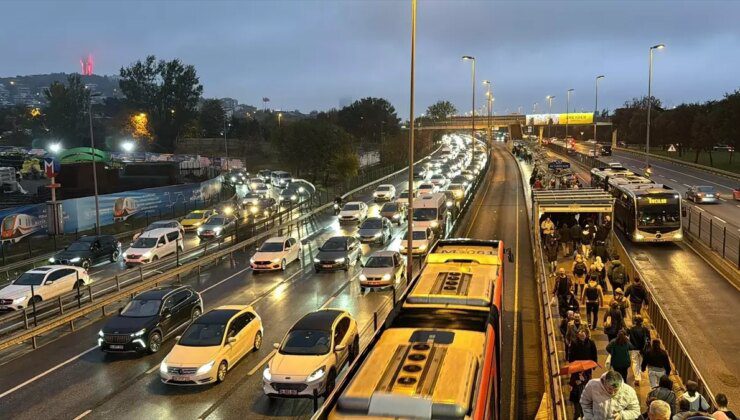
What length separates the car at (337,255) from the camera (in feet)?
91.4

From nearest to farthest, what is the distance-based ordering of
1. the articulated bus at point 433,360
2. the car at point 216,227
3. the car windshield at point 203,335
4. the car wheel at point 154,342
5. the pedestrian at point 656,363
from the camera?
the articulated bus at point 433,360, the pedestrian at point 656,363, the car windshield at point 203,335, the car wheel at point 154,342, the car at point 216,227

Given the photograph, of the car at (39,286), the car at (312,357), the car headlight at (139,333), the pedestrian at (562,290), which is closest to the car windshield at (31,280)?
the car at (39,286)

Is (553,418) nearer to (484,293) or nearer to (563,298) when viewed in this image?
(484,293)

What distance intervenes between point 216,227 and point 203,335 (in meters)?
23.1

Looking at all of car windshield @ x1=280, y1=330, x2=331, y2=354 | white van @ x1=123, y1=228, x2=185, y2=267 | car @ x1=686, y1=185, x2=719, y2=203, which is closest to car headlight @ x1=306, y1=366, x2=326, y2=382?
car windshield @ x1=280, y1=330, x2=331, y2=354

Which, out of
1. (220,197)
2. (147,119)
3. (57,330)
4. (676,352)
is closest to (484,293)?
(676,352)

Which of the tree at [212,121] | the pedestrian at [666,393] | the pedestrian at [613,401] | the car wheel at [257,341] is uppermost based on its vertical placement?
the tree at [212,121]

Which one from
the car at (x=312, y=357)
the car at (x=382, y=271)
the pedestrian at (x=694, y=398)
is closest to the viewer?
the pedestrian at (x=694, y=398)

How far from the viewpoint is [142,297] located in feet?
61.6

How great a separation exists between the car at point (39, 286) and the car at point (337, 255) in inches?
399

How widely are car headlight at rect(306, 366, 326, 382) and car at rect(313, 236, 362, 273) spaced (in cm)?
1386

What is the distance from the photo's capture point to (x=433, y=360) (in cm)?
844

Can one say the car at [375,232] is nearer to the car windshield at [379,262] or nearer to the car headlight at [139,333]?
the car windshield at [379,262]

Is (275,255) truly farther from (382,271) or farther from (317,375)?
(317,375)
